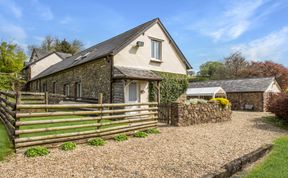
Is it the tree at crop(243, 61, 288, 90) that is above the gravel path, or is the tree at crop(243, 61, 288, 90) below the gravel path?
above

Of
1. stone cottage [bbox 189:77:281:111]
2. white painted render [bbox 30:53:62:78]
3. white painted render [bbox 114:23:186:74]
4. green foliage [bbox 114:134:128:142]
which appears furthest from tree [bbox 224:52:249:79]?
green foliage [bbox 114:134:128:142]

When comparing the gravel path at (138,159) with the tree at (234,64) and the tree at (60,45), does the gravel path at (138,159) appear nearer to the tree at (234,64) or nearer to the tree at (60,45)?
the tree at (234,64)

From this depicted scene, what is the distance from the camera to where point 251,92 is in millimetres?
25219

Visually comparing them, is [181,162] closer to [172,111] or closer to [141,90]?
[172,111]

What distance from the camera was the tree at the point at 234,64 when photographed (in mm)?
47188

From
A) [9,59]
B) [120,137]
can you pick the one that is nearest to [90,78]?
[120,137]

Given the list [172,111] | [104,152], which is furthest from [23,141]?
[172,111]

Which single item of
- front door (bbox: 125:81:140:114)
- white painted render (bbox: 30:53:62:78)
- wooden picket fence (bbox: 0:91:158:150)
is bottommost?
wooden picket fence (bbox: 0:91:158:150)

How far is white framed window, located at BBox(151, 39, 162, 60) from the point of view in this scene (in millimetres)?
16125

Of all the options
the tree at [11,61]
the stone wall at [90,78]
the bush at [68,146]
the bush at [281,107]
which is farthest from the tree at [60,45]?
the bush at [68,146]

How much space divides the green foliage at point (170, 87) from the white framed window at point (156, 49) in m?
1.40

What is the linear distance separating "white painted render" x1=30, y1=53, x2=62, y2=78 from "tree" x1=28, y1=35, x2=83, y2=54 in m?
15.2

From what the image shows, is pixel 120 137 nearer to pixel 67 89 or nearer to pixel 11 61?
pixel 67 89

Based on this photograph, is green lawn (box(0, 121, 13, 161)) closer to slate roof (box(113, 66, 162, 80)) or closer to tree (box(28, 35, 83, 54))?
slate roof (box(113, 66, 162, 80))
